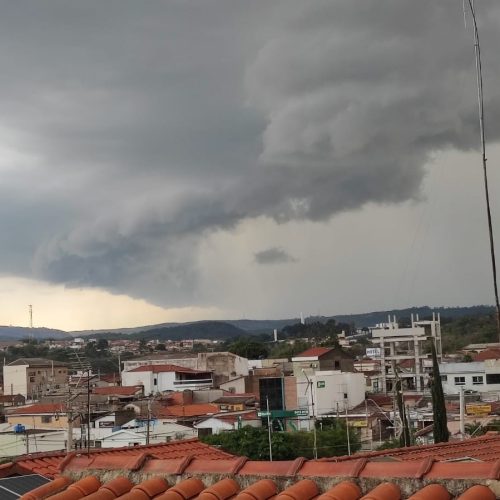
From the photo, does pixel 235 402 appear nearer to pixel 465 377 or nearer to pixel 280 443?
pixel 465 377

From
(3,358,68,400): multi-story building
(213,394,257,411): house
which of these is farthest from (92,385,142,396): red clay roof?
(3,358,68,400): multi-story building

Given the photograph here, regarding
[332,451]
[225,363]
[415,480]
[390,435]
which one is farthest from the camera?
[225,363]

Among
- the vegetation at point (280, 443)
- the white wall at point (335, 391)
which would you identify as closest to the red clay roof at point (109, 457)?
the vegetation at point (280, 443)

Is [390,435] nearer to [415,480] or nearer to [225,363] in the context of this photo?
[225,363]

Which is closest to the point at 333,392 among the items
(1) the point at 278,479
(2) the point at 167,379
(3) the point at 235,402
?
(3) the point at 235,402

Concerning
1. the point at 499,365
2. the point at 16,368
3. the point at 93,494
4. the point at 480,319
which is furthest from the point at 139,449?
the point at 480,319

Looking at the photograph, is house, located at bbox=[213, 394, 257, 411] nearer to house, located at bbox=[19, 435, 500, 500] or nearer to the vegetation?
the vegetation

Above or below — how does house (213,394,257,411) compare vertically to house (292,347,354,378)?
below
